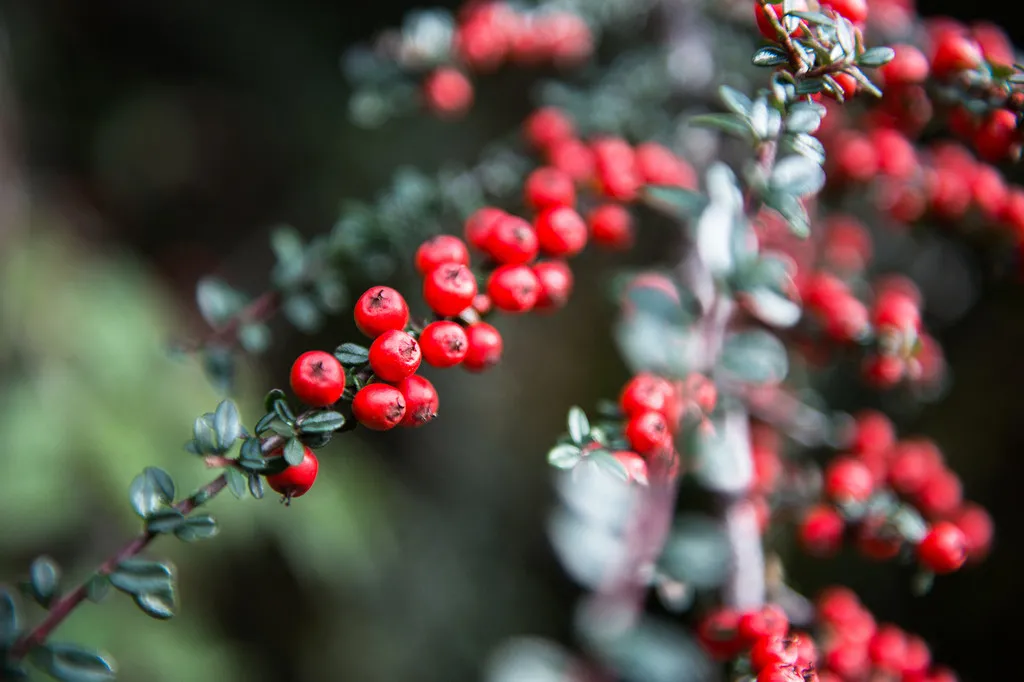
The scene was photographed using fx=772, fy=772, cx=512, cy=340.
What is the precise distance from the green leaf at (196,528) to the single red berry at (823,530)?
69 centimetres

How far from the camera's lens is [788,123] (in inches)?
28.4

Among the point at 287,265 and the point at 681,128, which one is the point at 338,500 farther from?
the point at 681,128

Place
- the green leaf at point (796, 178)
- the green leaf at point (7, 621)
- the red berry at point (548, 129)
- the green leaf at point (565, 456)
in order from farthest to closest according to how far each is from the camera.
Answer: the red berry at point (548, 129)
the green leaf at point (796, 178)
the green leaf at point (565, 456)
the green leaf at point (7, 621)

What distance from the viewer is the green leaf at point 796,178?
2.52 ft

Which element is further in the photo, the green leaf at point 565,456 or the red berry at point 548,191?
the red berry at point 548,191

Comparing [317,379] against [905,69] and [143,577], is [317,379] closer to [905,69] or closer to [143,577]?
[143,577]

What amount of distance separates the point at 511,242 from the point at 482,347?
0.13m

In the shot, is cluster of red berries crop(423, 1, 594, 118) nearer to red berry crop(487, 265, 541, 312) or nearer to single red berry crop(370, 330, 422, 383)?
red berry crop(487, 265, 541, 312)

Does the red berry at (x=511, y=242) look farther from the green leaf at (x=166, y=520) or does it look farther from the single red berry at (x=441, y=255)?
the green leaf at (x=166, y=520)

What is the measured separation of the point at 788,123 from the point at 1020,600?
1378mm

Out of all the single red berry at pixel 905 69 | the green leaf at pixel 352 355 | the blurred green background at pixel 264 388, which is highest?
the green leaf at pixel 352 355

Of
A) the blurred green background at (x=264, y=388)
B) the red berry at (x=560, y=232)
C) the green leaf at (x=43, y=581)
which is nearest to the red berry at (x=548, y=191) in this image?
the red berry at (x=560, y=232)

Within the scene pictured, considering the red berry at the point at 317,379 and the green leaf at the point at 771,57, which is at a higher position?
the green leaf at the point at 771,57

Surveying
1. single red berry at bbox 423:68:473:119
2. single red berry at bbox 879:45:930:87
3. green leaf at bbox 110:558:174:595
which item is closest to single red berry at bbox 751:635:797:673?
green leaf at bbox 110:558:174:595
